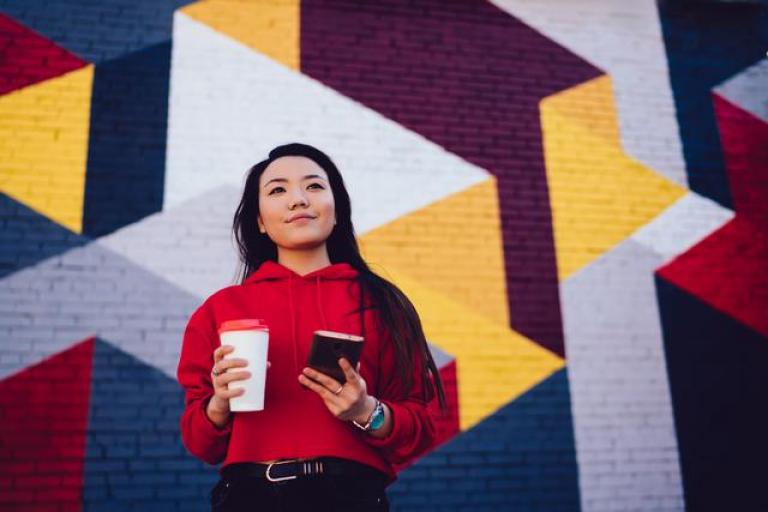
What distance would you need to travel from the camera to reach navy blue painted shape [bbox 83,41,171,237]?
357 centimetres

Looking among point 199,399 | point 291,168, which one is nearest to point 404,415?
point 199,399

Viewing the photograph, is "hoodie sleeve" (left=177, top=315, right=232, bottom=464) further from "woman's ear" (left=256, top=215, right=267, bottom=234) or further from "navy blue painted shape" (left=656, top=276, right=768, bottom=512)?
"navy blue painted shape" (left=656, top=276, right=768, bottom=512)

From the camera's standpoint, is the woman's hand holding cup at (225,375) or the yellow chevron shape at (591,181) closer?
the woman's hand holding cup at (225,375)

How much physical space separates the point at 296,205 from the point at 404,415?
22.6 inches

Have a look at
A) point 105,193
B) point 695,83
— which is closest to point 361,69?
point 105,193

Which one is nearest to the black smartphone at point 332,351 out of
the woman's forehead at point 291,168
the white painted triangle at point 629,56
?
the woman's forehead at point 291,168

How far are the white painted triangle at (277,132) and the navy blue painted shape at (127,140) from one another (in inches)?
3.5

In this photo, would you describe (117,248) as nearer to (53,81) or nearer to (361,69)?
(53,81)

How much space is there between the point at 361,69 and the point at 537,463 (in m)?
2.67

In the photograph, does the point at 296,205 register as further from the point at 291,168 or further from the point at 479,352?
the point at 479,352

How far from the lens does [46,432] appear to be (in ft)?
10.5

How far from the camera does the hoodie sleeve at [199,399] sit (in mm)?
1293

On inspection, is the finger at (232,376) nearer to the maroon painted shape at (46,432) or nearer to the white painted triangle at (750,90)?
the maroon painted shape at (46,432)

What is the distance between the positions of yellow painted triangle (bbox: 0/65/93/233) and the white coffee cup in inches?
106
